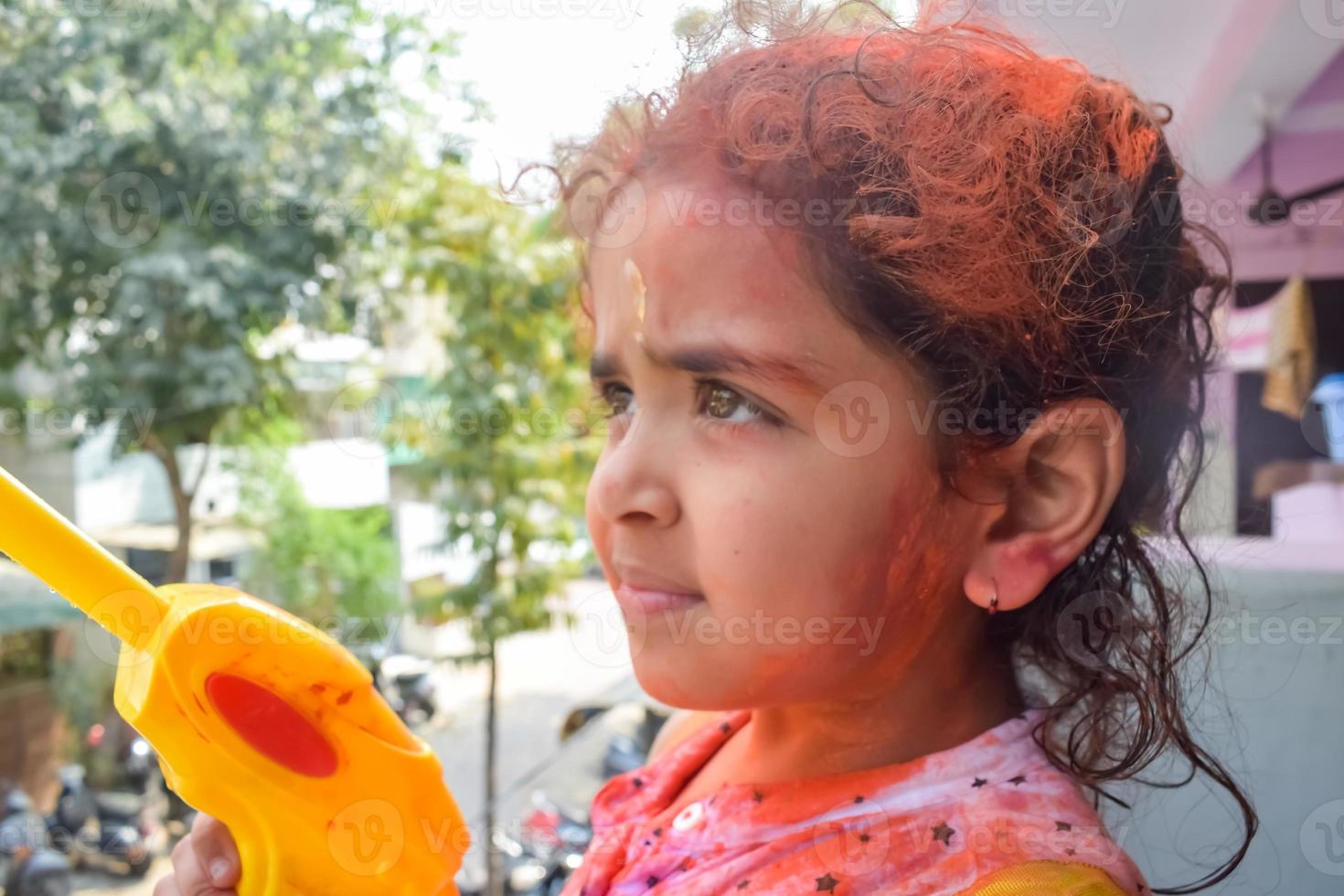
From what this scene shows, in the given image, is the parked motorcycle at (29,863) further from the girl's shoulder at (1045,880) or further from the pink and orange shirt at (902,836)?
the girl's shoulder at (1045,880)

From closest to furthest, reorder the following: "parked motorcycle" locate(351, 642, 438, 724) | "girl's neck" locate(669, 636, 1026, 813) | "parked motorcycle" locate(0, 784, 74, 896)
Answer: "girl's neck" locate(669, 636, 1026, 813), "parked motorcycle" locate(0, 784, 74, 896), "parked motorcycle" locate(351, 642, 438, 724)

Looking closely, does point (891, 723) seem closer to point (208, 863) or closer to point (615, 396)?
point (615, 396)

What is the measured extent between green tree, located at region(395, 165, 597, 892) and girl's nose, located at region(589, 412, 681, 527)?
1467 mm

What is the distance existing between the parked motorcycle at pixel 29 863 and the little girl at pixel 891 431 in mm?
1358

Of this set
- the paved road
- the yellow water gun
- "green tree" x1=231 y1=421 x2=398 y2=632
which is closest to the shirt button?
the yellow water gun

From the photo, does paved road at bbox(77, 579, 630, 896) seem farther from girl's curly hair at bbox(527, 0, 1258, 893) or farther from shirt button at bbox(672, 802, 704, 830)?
girl's curly hair at bbox(527, 0, 1258, 893)

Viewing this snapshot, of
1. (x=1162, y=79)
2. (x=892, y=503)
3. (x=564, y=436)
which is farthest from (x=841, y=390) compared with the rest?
(x=564, y=436)

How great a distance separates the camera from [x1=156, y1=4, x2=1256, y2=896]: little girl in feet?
1.68

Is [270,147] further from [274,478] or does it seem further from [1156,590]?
[1156,590]

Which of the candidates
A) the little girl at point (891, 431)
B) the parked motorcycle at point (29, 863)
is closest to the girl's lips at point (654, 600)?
the little girl at point (891, 431)

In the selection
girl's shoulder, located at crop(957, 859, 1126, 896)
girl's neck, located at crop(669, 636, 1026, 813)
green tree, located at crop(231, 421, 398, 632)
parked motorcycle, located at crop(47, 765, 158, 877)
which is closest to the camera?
girl's shoulder, located at crop(957, 859, 1126, 896)

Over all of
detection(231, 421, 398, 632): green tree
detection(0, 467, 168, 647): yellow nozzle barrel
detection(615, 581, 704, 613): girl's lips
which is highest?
detection(0, 467, 168, 647): yellow nozzle barrel

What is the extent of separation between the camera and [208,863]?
54cm

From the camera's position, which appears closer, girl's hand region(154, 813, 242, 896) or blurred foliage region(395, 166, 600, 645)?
girl's hand region(154, 813, 242, 896)
